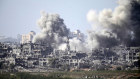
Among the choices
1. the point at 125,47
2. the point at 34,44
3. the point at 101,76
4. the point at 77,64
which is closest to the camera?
the point at 101,76

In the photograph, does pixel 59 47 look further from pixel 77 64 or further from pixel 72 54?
pixel 77 64

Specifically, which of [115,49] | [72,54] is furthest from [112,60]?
[72,54]

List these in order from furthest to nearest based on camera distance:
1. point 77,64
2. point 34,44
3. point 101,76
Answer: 1. point 34,44
2. point 77,64
3. point 101,76

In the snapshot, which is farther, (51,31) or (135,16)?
(51,31)

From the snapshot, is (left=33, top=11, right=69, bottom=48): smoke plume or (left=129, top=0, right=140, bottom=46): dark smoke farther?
(left=33, top=11, right=69, bottom=48): smoke plume

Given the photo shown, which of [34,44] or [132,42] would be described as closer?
[132,42]

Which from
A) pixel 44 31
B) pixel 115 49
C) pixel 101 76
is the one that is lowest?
pixel 101 76

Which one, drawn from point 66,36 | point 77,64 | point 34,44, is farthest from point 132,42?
point 34,44

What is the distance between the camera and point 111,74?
47938 mm

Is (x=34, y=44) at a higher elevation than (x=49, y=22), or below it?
below

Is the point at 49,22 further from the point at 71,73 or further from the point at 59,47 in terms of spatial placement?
the point at 71,73

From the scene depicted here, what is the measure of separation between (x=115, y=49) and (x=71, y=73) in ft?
74.0

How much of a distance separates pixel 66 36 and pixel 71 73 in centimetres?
3162

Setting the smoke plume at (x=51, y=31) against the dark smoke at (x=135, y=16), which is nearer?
the dark smoke at (x=135, y=16)
